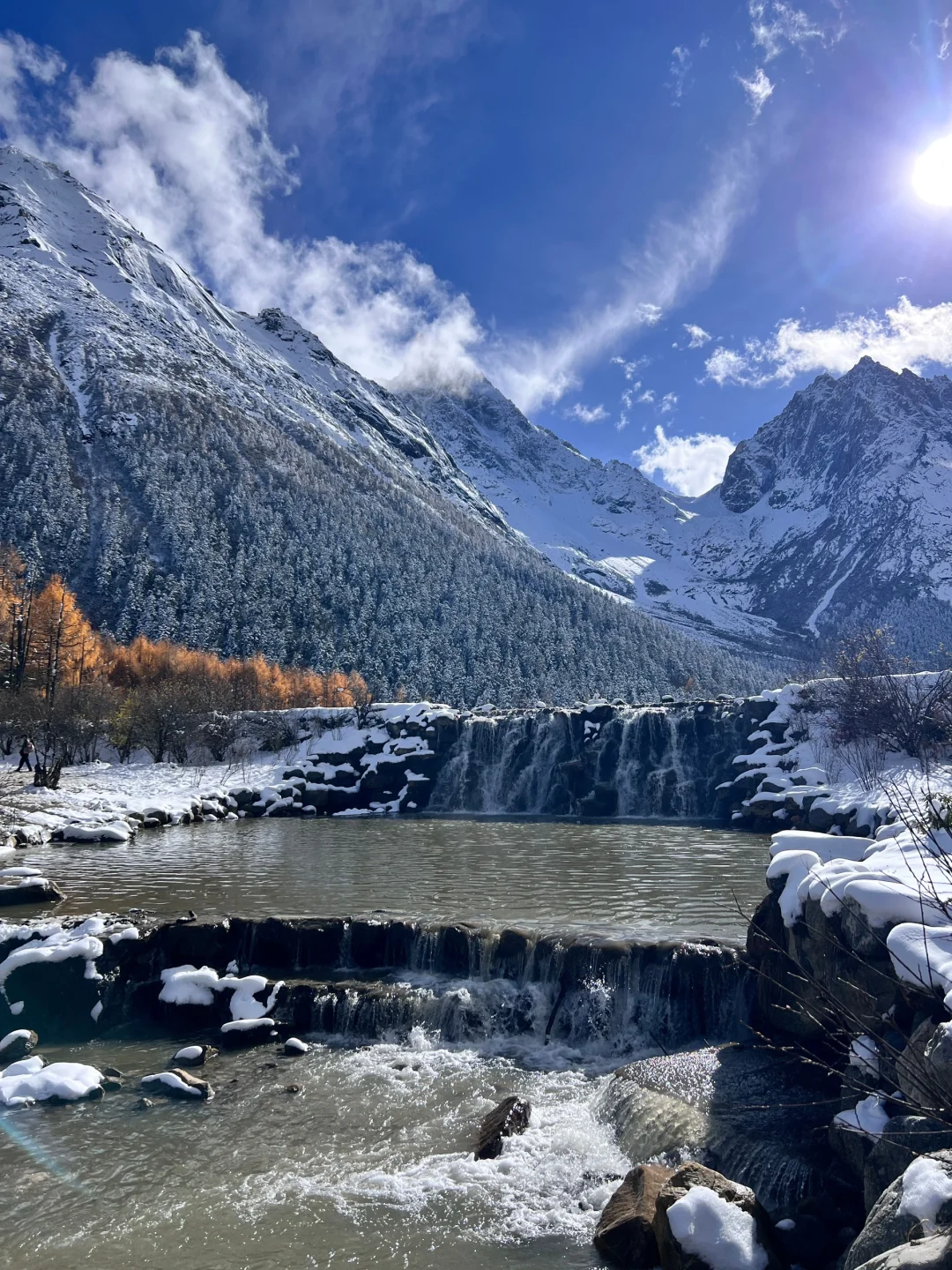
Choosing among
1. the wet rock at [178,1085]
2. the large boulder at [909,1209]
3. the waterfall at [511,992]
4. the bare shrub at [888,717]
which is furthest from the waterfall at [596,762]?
the large boulder at [909,1209]

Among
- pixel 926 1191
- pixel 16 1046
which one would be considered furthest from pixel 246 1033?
pixel 926 1191

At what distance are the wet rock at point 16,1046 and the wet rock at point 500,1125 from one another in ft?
26.8

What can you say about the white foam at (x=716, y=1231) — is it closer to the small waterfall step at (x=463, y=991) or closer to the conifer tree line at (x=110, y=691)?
the small waterfall step at (x=463, y=991)

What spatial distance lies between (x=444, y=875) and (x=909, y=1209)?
758 inches

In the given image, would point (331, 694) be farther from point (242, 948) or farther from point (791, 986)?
point (791, 986)

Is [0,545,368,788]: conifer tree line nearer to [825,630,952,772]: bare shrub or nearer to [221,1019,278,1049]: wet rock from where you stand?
[221,1019,278,1049]: wet rock

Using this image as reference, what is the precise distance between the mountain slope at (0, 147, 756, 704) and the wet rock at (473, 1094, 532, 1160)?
8404 cm

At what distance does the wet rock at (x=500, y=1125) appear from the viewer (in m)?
9.67

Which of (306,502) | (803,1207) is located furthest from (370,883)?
(306,502)

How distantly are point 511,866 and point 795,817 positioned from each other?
1476 centimetres

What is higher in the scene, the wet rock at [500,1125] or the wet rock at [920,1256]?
the wet rock at [920,1256]

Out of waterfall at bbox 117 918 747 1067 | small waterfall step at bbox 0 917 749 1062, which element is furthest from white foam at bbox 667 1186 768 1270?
small waterfall step at bbox 0 917 749 1062

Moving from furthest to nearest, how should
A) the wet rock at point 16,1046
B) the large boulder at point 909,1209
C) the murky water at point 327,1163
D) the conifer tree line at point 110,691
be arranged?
the conifer tree line at point 110,691
the wet rock at point 16,1046
the murky water at point 327,1163
the large boulder at point 909,1209

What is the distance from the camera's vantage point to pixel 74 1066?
11641 mm
